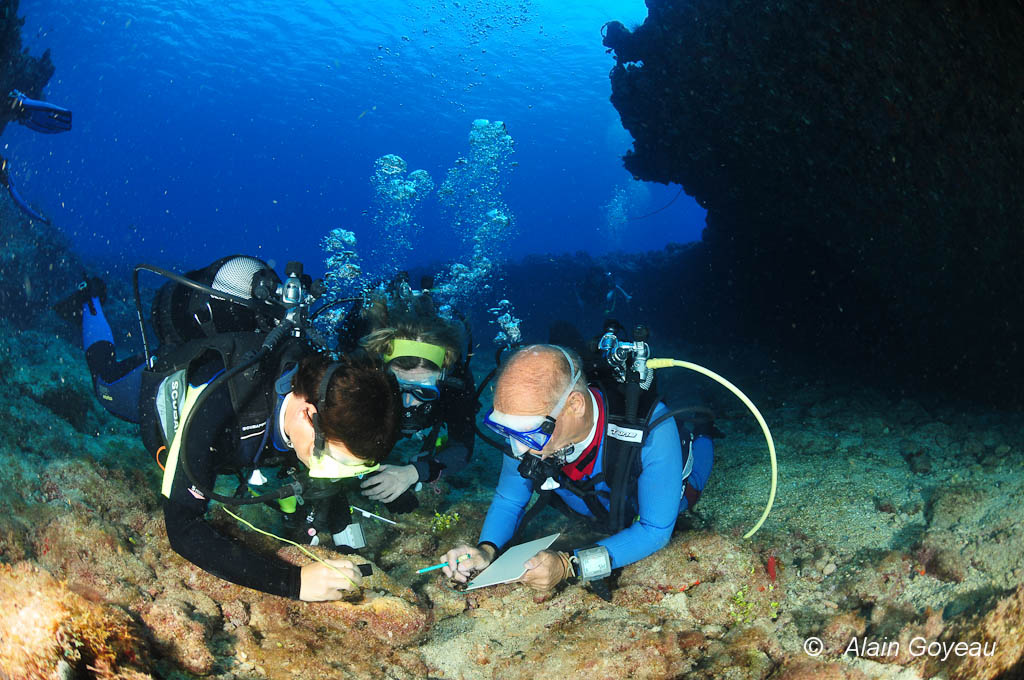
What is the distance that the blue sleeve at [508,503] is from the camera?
332 centimetres

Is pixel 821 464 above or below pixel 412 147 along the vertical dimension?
below

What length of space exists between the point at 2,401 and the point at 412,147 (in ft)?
250

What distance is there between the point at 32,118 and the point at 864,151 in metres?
14.0

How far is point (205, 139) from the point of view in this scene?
84.2m

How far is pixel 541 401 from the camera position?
108 inches

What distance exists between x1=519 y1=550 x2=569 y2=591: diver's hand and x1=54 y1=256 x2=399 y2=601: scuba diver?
97 cm

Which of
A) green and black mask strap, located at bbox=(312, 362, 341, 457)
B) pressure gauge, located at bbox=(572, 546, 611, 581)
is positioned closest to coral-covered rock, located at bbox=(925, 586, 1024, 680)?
pressure gauge, located at bbox=(572, 546, 611, 581)

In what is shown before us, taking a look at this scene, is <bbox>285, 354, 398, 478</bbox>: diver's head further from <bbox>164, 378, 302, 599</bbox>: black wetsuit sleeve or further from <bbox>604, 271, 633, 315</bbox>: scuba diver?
<bbox>604, 271, 633, 315</bbox>: scuba diver

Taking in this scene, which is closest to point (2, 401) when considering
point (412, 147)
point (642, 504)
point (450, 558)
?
point (450, 558)

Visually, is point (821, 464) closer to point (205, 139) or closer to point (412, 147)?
point (412, 147)

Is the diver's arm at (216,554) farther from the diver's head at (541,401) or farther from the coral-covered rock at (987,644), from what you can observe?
the coral-covered rock at (987,644)

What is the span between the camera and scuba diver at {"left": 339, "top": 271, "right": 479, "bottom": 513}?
12.8ft

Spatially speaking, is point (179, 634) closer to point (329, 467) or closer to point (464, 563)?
point (329, 467)

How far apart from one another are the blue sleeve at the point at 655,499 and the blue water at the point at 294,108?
4415mm
